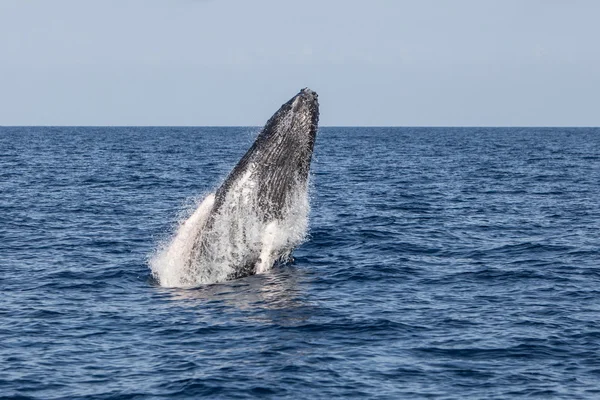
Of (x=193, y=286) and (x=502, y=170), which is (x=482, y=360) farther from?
(x=502, y=170)

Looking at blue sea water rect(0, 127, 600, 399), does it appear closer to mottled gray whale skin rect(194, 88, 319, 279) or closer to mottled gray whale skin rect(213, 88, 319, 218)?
mottled gray whale skin rect(194, 88, 319, 279)

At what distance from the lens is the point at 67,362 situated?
1800 cm

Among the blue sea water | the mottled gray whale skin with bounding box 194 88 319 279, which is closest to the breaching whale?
the mottled gray whale skin with bounding box 194 88 319 279

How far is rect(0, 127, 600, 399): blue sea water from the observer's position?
1692 cm

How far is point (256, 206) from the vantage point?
2394cm

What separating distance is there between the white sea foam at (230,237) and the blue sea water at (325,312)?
56cm

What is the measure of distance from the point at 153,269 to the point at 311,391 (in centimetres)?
1054

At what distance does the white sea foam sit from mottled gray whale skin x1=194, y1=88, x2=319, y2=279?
0.08 ft

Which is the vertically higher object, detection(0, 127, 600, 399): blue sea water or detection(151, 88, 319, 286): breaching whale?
detection(151, 88, 319, 286): breaching whale

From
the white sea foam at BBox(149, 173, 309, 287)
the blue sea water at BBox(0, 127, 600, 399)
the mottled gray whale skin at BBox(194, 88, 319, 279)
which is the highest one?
the mottled gray whale skin at BBox(194, 88, 319, 279)
